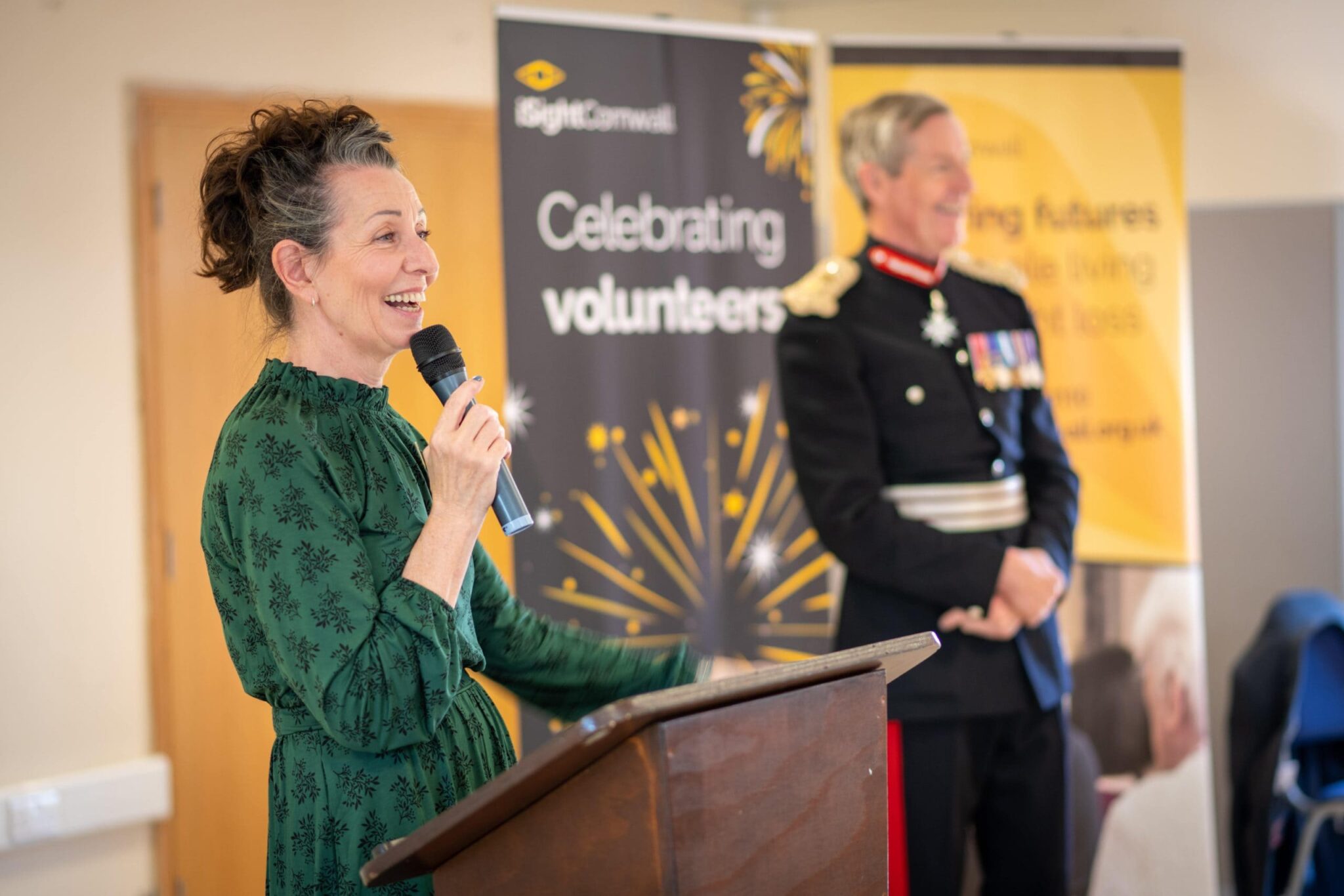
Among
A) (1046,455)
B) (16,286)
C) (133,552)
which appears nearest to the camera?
(1046,455)

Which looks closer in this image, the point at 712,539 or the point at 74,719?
the point at 74,719

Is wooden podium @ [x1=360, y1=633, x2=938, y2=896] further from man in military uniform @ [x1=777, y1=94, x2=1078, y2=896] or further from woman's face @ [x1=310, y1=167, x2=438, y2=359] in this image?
man in military uniform @ [x1=777, y1=94, x2=1078, y2=896]

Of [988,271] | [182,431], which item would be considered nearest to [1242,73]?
[988,271]

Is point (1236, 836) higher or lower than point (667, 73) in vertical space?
lower

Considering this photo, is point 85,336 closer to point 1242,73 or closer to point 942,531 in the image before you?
point 942,531

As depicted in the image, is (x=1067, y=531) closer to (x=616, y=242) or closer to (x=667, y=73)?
(x=616, y=242)

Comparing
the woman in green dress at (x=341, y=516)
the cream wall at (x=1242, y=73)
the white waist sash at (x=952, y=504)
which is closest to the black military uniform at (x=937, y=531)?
the white waist sash at (x=952, y=504)

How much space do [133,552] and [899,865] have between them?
2.03m

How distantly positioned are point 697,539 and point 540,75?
1.25m

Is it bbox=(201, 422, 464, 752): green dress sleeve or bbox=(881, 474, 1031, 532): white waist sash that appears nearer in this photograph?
bbox=(201, 422, 464, 752): green dress sleeve

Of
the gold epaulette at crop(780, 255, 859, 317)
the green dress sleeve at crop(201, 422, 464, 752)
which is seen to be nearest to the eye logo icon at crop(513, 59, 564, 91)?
the gold epaulette at crop(780, 255, 859, 317)

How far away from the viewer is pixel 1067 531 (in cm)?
265

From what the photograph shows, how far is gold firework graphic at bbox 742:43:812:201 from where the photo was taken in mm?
3389

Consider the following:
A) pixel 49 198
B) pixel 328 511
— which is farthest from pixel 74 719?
pixel 328 511
